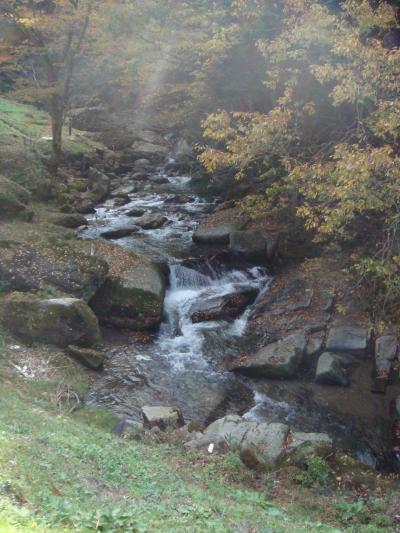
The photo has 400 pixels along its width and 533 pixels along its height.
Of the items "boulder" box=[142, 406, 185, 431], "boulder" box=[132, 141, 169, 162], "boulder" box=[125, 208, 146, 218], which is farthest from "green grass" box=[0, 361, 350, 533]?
"boulder" box=[132, 141, 169, 162]

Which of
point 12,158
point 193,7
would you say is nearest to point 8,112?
point 12,158

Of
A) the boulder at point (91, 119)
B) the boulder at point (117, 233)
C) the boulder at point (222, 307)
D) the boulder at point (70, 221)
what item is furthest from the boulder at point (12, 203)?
the boulder at point (91, 119)

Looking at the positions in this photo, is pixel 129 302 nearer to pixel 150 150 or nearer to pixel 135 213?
pixel 135 213

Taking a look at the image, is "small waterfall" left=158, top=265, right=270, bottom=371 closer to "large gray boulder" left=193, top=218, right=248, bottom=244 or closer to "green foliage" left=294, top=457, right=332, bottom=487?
"large gray boulder" left=193, top=218, right=248, bottom=244

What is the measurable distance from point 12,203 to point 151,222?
20.6ft

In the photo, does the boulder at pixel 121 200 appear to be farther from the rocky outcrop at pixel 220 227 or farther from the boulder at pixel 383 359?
the boulder at pixel 383 359

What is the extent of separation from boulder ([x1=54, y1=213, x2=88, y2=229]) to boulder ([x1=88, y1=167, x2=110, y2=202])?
407 cm

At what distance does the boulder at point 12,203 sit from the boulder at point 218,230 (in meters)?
6.23

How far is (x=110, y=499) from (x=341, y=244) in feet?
39.6

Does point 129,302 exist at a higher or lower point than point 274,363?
higher

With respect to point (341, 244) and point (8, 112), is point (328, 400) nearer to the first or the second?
point (341, 244)

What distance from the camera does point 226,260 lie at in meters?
19.0

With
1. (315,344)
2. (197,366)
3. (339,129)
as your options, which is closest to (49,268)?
(197,366)

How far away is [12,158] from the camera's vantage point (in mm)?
21531
